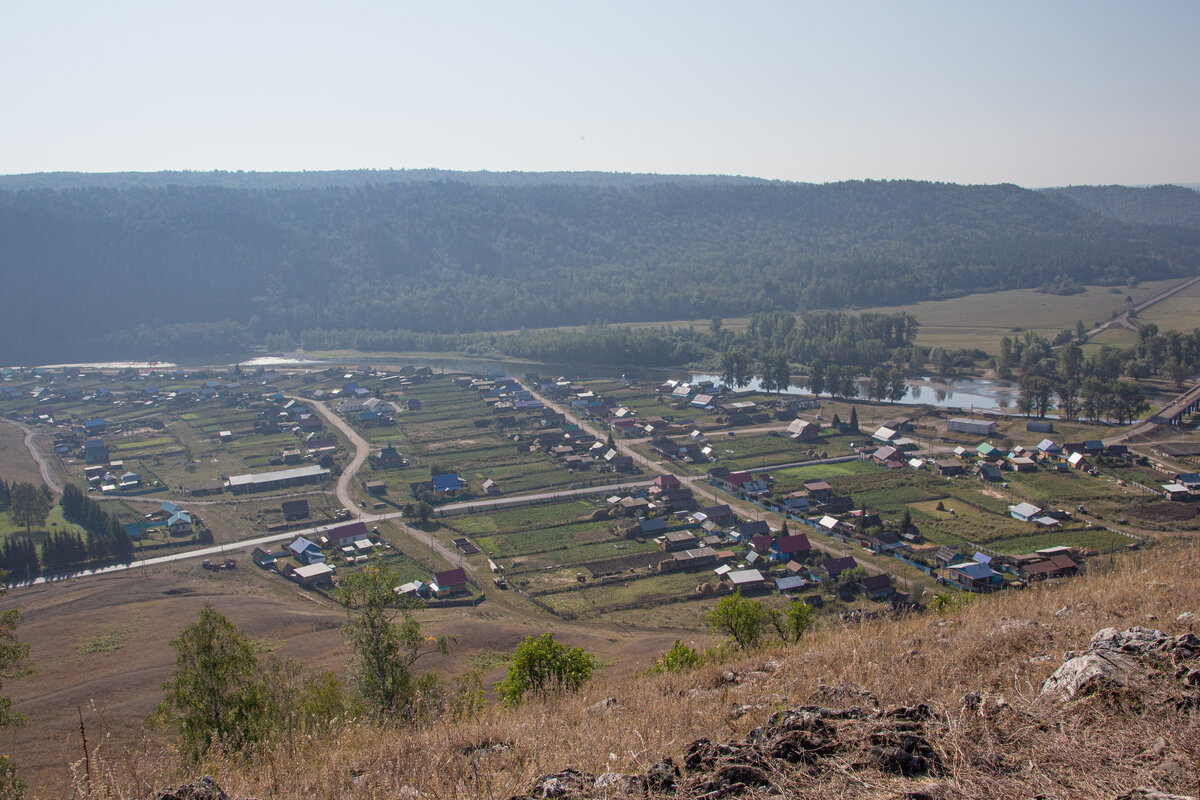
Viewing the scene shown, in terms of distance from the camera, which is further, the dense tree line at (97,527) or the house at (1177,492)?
the house at (1177,492)

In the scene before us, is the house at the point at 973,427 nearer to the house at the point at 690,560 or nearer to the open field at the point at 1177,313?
the house at the point at 690,560

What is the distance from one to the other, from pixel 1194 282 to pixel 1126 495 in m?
102

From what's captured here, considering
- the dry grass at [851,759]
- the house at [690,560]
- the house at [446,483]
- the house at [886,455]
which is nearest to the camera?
the dry grass at [851,759]

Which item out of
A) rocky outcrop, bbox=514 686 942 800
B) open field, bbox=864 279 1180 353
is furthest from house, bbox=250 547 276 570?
open field, bbox=864 279 1180 353

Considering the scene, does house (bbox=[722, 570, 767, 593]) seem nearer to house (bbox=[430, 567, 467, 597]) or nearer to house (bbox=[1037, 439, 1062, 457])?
house (bbox=[430, 567, 467, 597])

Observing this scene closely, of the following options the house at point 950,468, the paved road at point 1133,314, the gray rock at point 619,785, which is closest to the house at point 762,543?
the house at point 950,468

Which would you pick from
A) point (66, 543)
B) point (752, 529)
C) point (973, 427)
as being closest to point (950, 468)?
point (973, 427)

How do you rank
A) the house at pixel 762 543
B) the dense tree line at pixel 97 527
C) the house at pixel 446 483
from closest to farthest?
the house at pixel 762 543 < the dense tree line at pixel 97 527 < the house at pixel 446 483

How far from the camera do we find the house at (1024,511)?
3034 cm

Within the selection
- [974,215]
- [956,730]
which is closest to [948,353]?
[956,730]

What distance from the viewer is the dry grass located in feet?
13.4

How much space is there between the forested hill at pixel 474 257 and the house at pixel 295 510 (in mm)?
63134

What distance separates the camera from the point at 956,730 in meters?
4.39

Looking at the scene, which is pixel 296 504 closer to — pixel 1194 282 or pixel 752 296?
pixel 752 296
